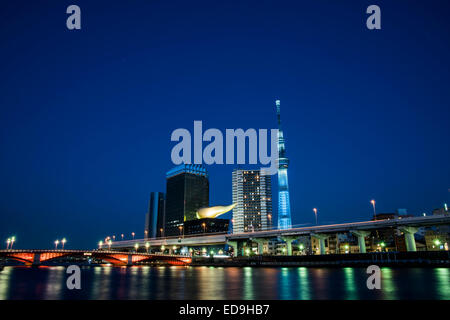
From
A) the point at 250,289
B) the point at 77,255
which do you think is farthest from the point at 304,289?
the point at 77,255

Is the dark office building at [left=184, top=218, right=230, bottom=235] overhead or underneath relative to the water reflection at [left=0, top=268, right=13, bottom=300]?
overhead

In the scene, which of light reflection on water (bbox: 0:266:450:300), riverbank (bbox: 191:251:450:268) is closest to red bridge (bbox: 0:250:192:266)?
riverbank (bbox: 191:251:450:268)

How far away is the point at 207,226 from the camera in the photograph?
591 feet

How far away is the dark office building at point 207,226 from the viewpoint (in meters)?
180

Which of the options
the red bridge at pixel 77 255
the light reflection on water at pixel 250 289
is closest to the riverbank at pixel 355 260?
the red bridge at pixel 77 255

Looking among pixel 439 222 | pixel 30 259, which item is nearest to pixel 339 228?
pixel 439 222

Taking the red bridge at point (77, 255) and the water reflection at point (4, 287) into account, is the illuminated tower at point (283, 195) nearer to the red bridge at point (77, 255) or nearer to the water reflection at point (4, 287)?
the red bridge at point (77, 255)

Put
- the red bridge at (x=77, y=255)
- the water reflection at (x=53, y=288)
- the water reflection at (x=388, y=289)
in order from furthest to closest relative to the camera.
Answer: the red bridge at (x=77, y=255) < the water reflection at (x=53, y=288) < the water reflection at (x=388, y=289)

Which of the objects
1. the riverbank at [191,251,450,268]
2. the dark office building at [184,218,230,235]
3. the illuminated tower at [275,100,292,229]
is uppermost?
the illuminated tower at [275,100,292,229]

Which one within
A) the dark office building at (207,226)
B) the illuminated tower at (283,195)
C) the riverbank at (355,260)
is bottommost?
the riverbank at (355,260)

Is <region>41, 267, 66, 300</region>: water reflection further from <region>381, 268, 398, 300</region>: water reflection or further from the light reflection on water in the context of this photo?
<region>381, 268, 398, 300</region>: water reflection

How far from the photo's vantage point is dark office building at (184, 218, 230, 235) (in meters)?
180
